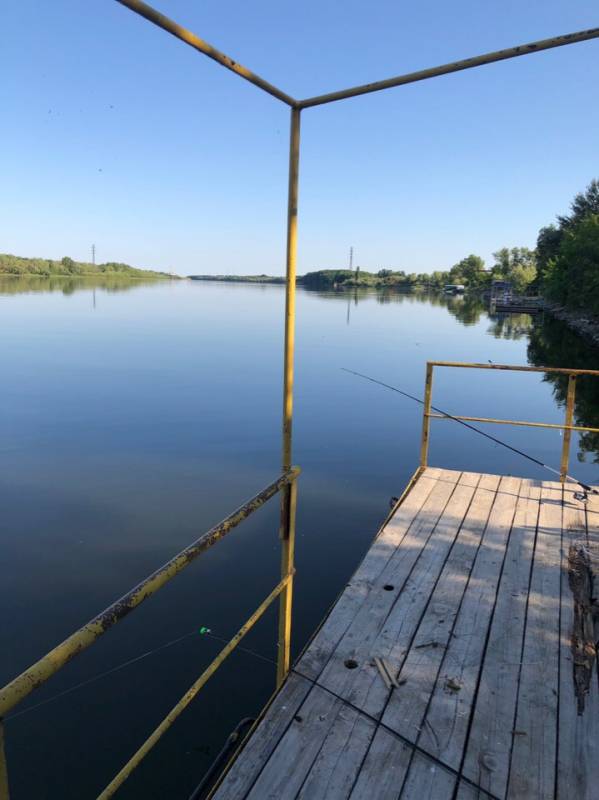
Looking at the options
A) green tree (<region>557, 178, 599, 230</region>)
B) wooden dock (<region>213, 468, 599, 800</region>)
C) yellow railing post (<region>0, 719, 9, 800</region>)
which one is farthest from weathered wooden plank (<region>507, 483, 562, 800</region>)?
green tree (<region>557, 178, 599, 230</region>)

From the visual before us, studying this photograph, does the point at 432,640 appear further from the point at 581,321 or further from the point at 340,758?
the point at 581,321

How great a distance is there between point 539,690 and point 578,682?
22 cm

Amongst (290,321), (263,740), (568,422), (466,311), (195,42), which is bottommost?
(263,740)

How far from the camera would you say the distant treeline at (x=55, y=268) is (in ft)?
401

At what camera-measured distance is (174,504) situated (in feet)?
26.0

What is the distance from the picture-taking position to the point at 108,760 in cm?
360

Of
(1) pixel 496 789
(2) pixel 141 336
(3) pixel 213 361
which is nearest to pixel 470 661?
(1) pixel 496 789

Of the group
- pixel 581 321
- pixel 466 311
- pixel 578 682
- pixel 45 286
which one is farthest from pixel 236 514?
pixel 45 286

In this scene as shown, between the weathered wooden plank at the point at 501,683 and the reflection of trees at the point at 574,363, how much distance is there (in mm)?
8972

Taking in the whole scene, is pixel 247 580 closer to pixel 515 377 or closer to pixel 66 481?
pixel 66 481

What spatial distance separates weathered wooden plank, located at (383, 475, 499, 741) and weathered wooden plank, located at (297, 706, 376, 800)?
13 centimetres

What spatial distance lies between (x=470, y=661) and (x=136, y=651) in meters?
3.16

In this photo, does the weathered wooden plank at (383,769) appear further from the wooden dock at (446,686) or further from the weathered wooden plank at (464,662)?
the weathered wooden plank at (464,662)

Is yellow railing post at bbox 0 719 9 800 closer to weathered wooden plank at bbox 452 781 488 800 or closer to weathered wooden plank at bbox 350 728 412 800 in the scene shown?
weathered wooden plank at bbox 350 728 412 800
